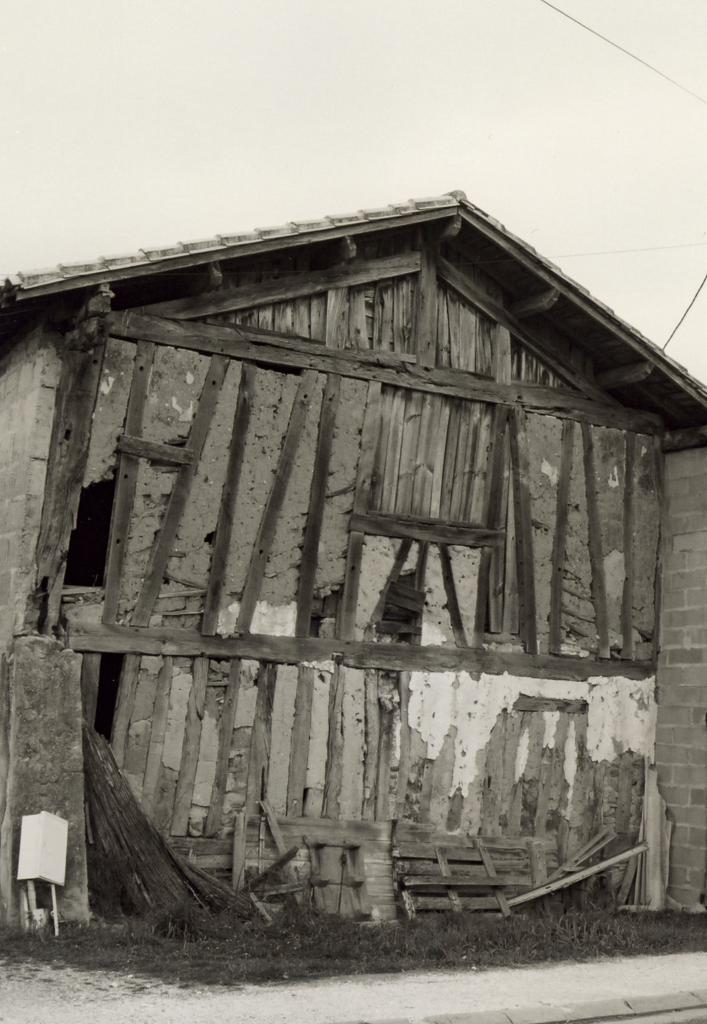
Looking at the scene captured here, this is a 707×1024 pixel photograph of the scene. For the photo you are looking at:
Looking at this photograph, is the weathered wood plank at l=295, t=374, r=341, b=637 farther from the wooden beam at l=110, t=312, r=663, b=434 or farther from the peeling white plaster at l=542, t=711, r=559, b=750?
the peeling white plaster at l=542, t=711, r=559, b=750

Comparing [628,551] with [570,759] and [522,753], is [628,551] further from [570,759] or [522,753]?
[522,753]

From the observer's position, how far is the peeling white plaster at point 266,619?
11.0 meters

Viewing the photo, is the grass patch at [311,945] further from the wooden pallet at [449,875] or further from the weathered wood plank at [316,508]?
the weathered wood plank at [316,508]

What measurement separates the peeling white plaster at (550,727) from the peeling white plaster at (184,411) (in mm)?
4605

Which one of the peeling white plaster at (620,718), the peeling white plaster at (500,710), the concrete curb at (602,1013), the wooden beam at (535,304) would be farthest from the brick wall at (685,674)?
the concrete curb at (602,1013)

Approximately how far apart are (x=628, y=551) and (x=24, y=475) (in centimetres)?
634

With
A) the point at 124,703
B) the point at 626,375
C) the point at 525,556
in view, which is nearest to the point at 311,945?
the point at 124,703

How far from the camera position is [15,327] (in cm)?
1098

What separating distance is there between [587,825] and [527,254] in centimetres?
568

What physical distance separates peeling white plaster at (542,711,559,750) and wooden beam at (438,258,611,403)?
3.33 metres

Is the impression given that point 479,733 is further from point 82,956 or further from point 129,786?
point 82,956

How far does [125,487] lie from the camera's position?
10664 mm

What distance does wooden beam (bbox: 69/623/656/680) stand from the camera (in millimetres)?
10539

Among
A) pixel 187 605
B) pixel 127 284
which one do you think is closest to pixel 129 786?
pixel 187 605
